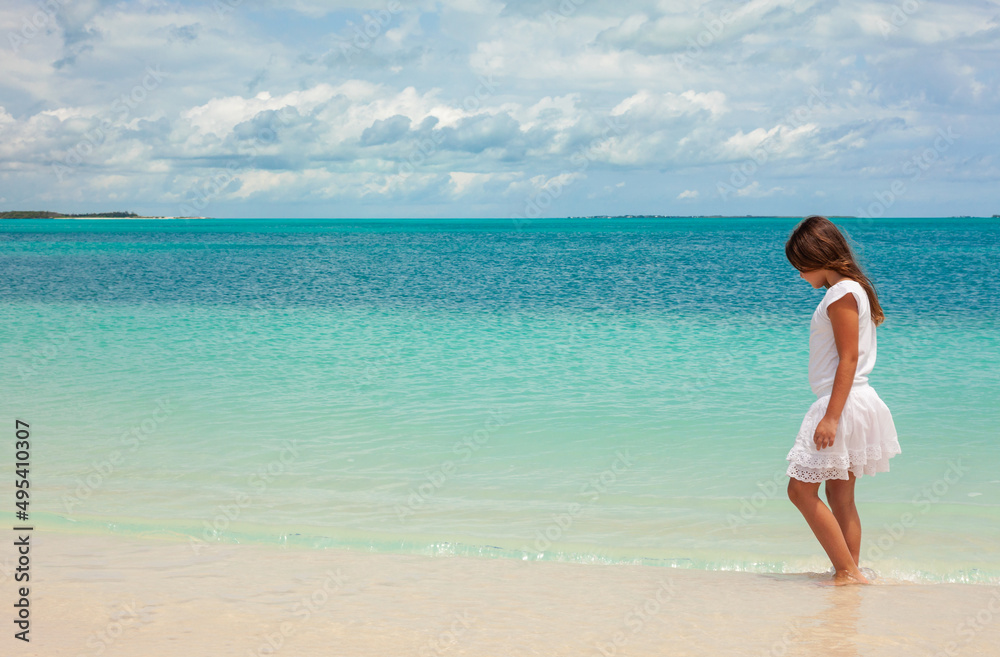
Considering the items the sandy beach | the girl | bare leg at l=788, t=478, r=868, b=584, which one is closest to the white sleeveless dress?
the girl

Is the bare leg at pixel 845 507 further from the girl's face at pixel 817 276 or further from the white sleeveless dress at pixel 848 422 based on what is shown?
the girl's face at pixel 817 276

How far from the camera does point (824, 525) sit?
148 inches

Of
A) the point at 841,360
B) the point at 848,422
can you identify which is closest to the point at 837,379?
the point at 841,360

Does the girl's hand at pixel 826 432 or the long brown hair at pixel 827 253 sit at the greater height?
the long brown hair at pixel 827 253

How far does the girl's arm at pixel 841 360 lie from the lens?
344cm

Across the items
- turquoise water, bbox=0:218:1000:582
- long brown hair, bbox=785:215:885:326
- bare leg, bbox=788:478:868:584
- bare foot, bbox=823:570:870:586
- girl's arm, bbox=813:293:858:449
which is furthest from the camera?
turquoise water, bbox=0:218:1000:582

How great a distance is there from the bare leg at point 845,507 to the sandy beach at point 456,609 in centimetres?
26

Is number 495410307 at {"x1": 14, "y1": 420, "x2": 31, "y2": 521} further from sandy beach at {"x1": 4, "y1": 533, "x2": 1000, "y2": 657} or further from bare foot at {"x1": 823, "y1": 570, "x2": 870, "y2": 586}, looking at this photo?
bare foot at {"x1": 823, "y1": 570, "x2": 870, "y2": 586}

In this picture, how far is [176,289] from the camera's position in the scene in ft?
90.6

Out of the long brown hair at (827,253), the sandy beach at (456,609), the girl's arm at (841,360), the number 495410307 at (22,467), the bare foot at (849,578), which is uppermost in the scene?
the long brown hair at (827,253)

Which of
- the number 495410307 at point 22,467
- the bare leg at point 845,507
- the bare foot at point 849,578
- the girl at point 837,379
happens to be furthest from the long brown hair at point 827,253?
the number 495410307 at point 22,467

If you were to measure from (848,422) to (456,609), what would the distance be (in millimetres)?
2084

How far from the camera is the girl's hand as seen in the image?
3500mm

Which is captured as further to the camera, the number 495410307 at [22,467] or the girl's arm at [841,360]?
the number 495410307 at [22,467]
